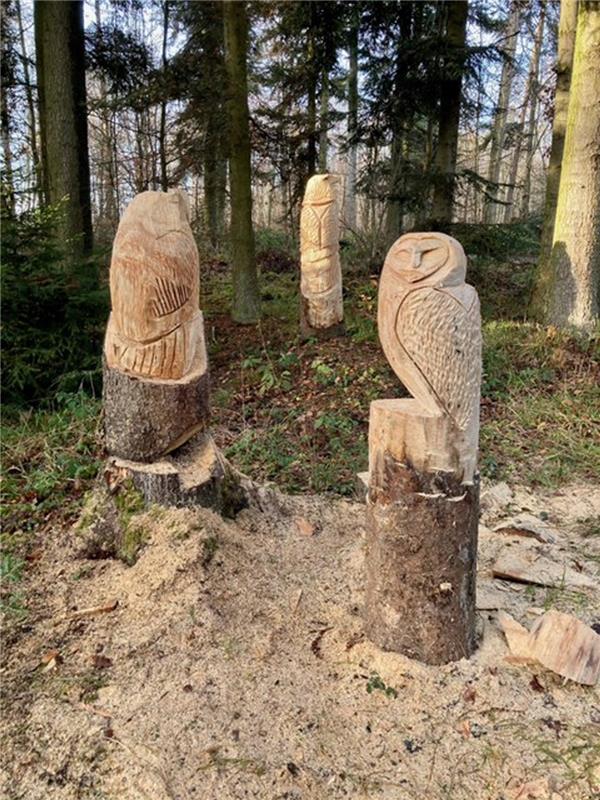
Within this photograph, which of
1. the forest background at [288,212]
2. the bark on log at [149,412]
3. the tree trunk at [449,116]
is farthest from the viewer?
the tree trunk at [449,116]

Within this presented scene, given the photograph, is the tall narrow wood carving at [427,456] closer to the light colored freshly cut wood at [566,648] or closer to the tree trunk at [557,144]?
the light colored freshly cut wood at [566,648]

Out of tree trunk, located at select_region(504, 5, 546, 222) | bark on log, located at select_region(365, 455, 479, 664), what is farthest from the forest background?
tree trunk, located at select_region(504, 5, 546, 222)

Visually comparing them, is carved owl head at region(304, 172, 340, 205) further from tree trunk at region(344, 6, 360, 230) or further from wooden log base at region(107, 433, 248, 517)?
wooden log base at region(107, 433, 248, 517)

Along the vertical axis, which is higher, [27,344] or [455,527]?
[27,344]

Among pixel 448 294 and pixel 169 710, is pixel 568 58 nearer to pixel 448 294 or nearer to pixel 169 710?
pixel 448 294

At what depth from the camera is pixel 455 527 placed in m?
2.33

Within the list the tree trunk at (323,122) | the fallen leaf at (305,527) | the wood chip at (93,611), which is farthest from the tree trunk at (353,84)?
the wood chip at (93,611)

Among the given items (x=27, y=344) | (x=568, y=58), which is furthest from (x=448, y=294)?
(x=568, y=58)

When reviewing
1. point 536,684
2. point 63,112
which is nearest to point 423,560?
point 536,684

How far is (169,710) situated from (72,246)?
620 centimetres

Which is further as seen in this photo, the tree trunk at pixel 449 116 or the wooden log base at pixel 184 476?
the tree trunk at pixel 449 116

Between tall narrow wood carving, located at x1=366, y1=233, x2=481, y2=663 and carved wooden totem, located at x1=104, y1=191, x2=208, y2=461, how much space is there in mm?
1180

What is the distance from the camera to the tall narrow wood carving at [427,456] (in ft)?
7.37

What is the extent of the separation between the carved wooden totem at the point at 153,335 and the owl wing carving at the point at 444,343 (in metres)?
1.30
